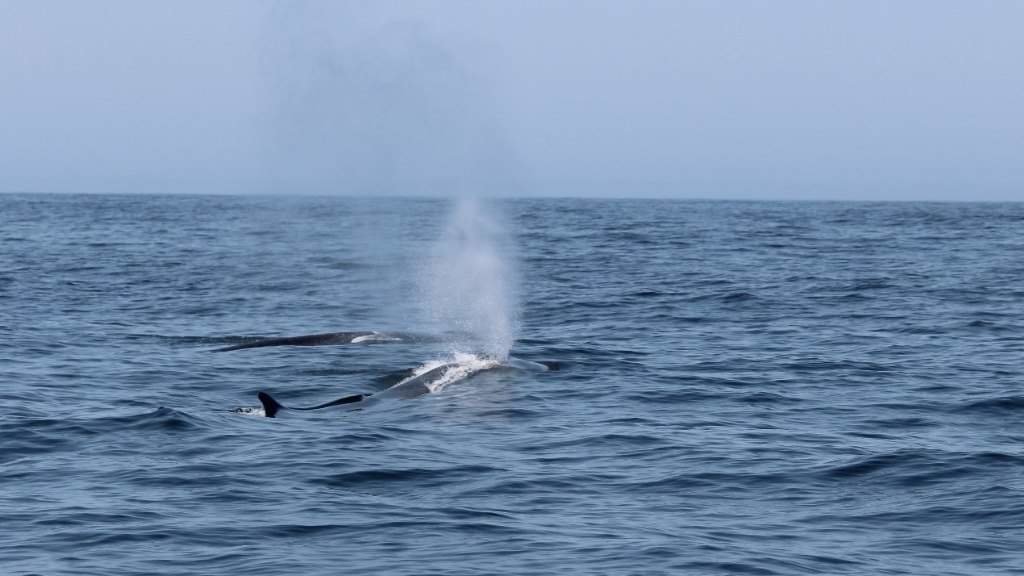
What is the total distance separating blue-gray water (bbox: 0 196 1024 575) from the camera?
1325 centimetres

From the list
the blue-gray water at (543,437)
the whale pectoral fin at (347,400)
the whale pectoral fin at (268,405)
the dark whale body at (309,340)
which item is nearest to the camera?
the blue-gray water at (543,437)

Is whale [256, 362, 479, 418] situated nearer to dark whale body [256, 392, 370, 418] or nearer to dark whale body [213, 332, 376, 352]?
dark whale body [256, 392, 370, 418]

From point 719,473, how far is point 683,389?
682 cm

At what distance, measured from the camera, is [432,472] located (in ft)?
53.7

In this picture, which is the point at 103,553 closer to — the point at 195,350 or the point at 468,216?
the point at 195,350

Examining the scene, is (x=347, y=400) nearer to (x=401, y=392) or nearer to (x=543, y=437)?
(x=401, y=392)

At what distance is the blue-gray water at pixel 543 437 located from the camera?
13.2 m

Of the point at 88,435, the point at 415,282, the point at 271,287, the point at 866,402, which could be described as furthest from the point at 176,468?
the point at 415,282

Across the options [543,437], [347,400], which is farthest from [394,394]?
[543,437]

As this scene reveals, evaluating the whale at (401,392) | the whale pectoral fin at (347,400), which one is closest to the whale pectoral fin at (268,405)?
the whale at (401,392)

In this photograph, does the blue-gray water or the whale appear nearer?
the blue-gray water

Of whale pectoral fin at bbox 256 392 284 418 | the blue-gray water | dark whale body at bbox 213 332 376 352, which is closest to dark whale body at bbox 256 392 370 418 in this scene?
whale pectoral fin at bbox 256 392 284 418

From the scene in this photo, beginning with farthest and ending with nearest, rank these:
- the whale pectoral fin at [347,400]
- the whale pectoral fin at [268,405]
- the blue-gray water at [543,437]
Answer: the whale pectoral fin at [347,400] < the whale pectoral fin at [268,405] < the blue-gray water at [543,437]

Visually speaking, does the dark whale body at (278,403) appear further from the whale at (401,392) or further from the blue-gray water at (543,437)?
the blue-gray water at (543,437)
